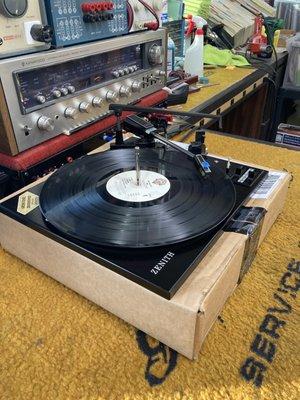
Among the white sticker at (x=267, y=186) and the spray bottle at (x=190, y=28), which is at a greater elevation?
the spray bottle at (x=190, y=28)

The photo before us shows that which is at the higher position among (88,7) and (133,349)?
(88,7)

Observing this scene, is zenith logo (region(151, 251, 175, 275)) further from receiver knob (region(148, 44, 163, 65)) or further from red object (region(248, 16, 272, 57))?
red object (region(248, 16, 272, 57))

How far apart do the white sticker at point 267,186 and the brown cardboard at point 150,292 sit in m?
0.13

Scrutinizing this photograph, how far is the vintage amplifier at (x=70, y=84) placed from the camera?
0.64 metres

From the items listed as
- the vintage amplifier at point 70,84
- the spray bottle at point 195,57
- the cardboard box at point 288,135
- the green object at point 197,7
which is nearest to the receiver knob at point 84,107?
the vintage amplifier at point 70,84

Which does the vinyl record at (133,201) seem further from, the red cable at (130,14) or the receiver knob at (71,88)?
the red cable at (130,14)

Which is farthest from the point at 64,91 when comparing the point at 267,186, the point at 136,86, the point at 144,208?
the point at 267,186

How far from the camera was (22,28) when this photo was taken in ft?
2.11

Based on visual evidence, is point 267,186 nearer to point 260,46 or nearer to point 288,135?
point 260,46

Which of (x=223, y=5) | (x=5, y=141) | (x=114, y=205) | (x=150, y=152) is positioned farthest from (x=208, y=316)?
(x=223, y=5)

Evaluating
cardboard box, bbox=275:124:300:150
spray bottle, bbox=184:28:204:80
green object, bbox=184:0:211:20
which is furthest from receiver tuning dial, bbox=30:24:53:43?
cardboard box, bbox=275:124:300:150

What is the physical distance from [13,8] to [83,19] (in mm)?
184

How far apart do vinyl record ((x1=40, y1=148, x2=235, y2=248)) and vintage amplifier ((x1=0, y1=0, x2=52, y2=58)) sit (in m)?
0.24

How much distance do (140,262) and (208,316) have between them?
111 mm
